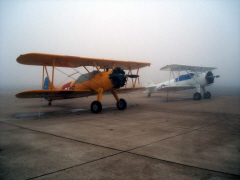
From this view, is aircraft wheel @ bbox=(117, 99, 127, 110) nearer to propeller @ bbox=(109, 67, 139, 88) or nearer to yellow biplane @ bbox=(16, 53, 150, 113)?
yellow biplane @ bbox=(16, 53, 150, 113)

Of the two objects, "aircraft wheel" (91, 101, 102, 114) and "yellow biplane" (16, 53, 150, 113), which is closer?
"yellow biplane" (16, 53, 150, 113)

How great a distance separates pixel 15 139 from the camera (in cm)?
461

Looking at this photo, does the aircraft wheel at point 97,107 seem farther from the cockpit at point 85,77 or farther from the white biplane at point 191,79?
the white biplane at point 191,79

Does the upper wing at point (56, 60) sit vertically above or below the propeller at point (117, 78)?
above

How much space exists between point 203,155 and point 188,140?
1.01 meters

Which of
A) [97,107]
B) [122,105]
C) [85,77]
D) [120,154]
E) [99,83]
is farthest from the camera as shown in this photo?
[85,77]

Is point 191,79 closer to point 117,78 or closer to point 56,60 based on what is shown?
point 117,78

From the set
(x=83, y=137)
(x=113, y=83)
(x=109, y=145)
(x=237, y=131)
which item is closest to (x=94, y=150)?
(x=109, y=145)

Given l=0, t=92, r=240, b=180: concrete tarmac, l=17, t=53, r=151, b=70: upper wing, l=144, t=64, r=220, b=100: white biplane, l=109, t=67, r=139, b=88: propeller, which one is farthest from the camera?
l=144, t=64, r=220, b=100: white biplane

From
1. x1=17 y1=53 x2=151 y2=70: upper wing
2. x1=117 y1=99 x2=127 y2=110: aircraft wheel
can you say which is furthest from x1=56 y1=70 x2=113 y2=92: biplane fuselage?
x1=117 y1=99 x2=127 y2=110: aircraft wheel

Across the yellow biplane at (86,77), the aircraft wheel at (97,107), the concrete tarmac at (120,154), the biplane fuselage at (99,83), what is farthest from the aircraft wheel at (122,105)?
the concrete tarmac at (120,154)

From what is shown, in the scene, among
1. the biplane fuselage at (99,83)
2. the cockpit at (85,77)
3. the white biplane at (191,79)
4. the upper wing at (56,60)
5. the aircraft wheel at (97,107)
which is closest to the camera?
the upper wing at (56,60)

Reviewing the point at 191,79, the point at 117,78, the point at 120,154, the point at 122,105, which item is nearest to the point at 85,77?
the point at 117,78

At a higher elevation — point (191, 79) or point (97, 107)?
point (191, 79)
